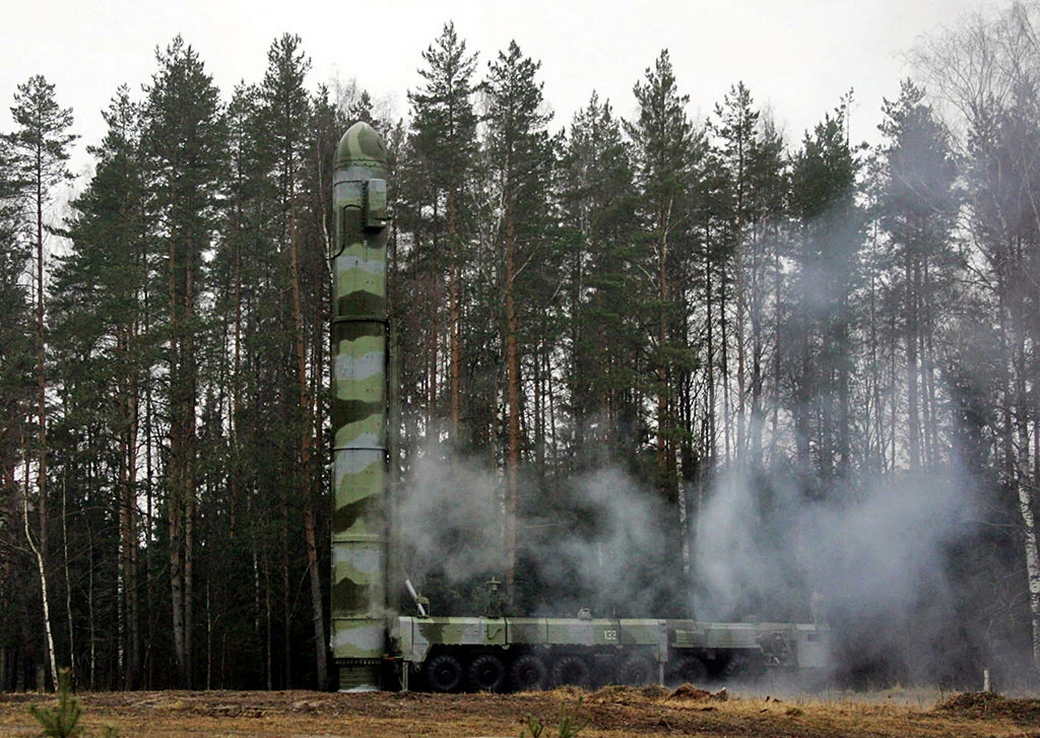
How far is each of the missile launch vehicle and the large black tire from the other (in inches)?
0.8

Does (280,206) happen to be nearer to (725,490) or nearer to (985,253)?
(725,490)

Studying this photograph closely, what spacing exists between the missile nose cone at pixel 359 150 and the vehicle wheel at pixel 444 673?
9177mm

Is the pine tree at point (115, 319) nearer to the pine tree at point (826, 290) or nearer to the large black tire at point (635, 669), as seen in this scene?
the large black tire at point (635, 669)

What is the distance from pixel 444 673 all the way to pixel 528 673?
1635 millimetres

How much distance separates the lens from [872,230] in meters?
35.8

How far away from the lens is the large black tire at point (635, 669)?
23969 millimetres

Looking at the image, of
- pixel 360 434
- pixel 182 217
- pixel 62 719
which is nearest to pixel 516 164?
pixel 182 217

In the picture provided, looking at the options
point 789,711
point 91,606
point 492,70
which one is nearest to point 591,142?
point 492,70

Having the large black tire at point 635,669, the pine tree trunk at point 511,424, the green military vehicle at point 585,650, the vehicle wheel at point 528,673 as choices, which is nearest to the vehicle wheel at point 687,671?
the green military vehicle at point 585,650

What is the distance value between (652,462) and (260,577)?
10980mm

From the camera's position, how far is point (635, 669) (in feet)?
78.8

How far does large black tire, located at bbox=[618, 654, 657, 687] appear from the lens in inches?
944

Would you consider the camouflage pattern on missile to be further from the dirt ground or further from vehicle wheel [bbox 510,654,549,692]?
vehicle wheel [bbox 510,654,549,692]

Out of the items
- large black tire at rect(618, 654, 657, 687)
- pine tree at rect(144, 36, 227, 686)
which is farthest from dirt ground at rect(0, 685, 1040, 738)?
pine tree at rect(144, 36, 227, 686)
